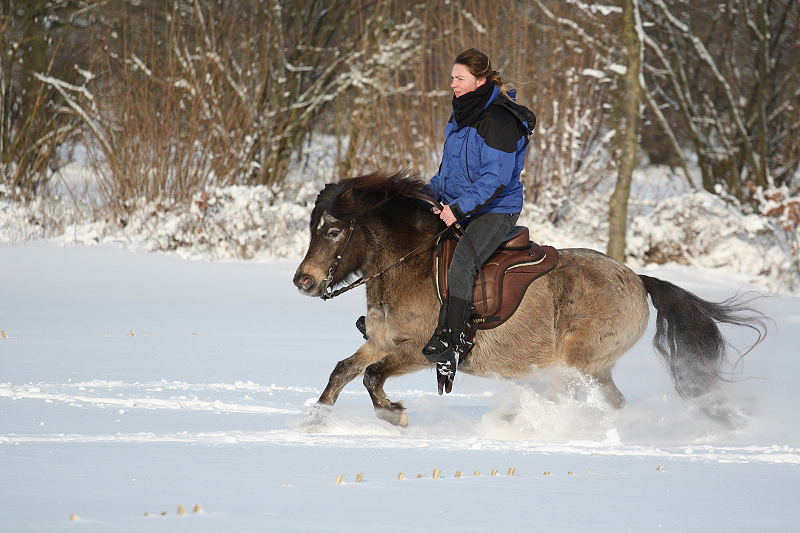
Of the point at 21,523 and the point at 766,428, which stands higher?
the point at 21,523

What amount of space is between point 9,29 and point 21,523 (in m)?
16.1

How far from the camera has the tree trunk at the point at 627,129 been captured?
506 inches

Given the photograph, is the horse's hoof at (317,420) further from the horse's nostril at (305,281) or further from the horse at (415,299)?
the horse's nostril at (305,281)

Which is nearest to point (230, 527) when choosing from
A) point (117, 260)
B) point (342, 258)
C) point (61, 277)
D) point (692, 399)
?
point (342, 258)

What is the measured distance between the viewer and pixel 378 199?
5047mm

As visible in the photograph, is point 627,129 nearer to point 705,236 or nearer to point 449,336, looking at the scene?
point 705,236

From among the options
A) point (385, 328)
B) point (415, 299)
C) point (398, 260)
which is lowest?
point (385, 328)

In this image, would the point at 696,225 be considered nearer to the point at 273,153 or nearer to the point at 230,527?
the point at 273,153

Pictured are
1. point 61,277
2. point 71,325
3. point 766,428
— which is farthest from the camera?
point 61,277

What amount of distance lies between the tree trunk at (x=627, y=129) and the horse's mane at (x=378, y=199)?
8.44m

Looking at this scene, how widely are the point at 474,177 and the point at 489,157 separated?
0.63ft

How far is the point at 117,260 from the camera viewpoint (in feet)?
42.2

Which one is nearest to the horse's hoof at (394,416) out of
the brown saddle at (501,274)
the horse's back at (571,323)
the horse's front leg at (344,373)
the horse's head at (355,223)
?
the horse's front leg at (344,373)

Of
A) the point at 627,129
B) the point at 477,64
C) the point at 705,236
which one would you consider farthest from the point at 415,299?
the point at 705,236
